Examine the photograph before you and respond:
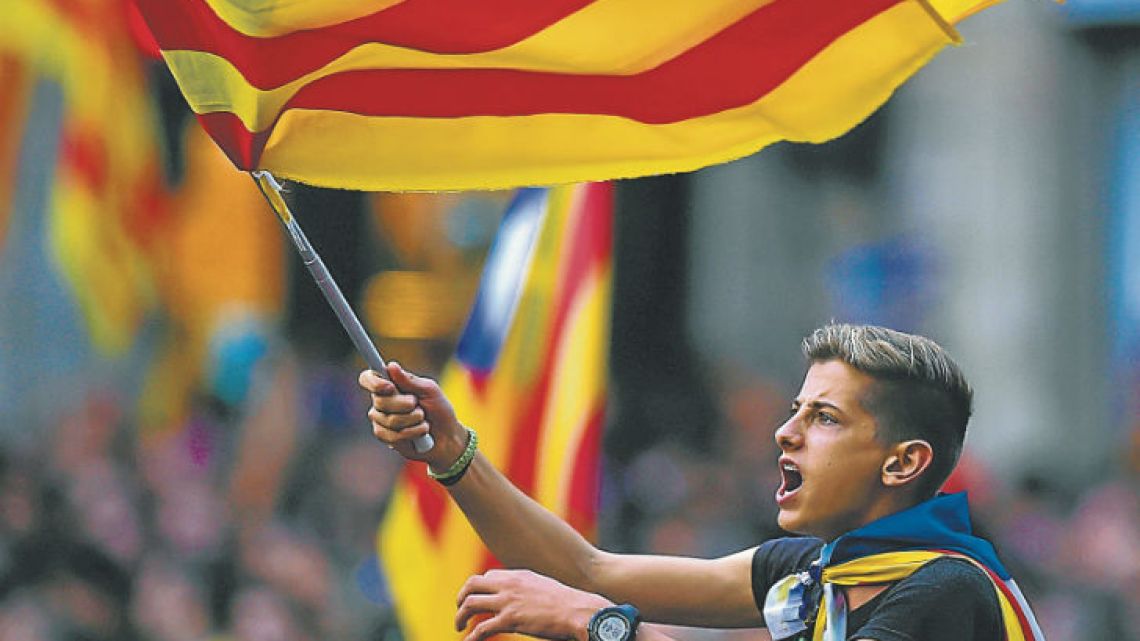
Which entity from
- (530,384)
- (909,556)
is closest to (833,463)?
(909,556)

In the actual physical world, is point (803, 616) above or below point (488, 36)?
below

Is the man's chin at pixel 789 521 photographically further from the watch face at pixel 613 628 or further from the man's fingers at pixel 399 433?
the man's fingers at pixel 399 433

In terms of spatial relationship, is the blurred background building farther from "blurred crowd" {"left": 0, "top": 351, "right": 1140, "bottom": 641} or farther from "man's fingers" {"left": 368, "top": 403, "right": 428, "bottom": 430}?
"man's fingers" {"left": 368, "top": 403, "right": 428, "bottom": 430}

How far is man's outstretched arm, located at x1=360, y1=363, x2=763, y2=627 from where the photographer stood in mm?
4219

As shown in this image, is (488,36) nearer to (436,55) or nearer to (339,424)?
(436,55)

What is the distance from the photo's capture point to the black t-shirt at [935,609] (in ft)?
11.9

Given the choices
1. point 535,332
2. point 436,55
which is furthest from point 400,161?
point 535,332

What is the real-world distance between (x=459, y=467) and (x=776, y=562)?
24.6 inches

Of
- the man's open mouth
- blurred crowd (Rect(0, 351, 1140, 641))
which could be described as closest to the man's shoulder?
the man's open mouth

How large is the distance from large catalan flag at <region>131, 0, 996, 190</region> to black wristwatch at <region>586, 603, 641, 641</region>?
926mm

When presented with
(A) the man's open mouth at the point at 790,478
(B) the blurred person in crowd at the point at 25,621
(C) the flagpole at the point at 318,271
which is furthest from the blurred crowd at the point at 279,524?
(C) the flagpole at the point at 318,271

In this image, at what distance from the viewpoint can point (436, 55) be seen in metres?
4.16

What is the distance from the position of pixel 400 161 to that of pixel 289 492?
201 inches

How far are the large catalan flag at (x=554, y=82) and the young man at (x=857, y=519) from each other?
434 mm
